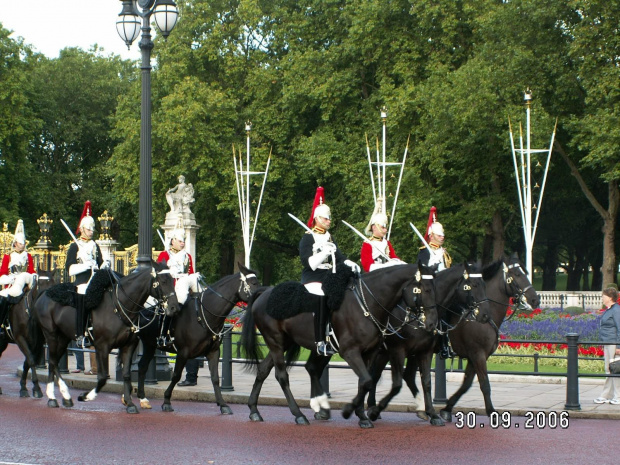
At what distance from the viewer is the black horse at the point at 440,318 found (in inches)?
474

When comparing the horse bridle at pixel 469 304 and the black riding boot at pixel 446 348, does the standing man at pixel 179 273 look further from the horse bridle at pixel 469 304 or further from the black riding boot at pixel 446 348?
the horse bridle at pixel 469 304

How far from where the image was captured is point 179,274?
14.2 metres

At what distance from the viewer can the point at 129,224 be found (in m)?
55.6

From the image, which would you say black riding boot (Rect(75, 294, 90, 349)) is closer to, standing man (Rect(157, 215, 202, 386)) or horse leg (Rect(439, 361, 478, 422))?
standing man (Rect(157, 215, 202, 386))

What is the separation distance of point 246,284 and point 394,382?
2.72m

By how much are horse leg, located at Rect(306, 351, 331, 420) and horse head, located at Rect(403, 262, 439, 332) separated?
1709mm

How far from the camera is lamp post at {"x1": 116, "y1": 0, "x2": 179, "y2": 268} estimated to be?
623 inches

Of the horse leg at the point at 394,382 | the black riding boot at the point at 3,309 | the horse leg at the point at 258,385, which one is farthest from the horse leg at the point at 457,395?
the black riding boot at the point at 3,309

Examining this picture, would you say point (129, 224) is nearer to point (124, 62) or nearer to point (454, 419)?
point (124, 62)

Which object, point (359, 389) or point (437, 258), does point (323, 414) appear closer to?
point (359, 389)

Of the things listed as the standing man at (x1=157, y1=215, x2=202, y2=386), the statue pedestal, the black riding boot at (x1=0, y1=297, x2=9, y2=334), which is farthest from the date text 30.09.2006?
the statue pedestal

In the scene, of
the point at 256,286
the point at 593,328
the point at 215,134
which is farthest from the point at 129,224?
the point at 256,286

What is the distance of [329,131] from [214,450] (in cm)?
3467

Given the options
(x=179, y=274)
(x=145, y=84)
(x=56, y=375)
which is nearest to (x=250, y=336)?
(x=179, y=274)
